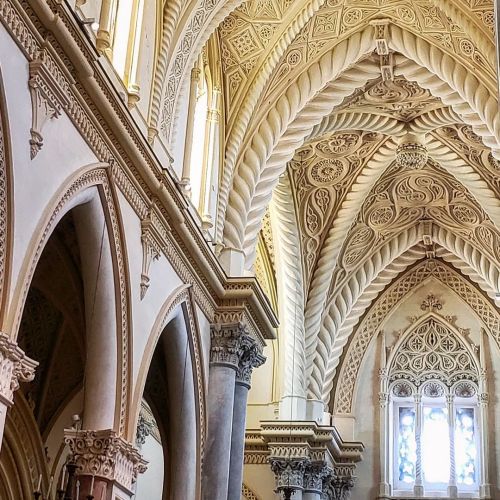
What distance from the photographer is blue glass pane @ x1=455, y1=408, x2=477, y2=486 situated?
62.9ft

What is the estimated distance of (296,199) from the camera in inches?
711

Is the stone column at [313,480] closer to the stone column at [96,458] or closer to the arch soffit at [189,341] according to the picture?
the arch soffit at [189,341]

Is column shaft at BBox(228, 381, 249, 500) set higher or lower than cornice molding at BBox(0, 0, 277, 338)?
lower

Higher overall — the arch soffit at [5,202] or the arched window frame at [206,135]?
the arched window frame at [206,135]

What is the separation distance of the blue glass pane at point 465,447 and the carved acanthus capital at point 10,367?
1298 cm

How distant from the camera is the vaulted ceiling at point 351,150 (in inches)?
543

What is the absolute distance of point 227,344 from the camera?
510 inches

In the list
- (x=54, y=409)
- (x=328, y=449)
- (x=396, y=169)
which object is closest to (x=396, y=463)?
(x=328, y=449)

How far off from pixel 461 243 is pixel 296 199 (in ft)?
11.2

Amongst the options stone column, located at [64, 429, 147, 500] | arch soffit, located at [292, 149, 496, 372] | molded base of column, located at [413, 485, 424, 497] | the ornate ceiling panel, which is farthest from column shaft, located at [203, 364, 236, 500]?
molded base of column, located at [413, 485, 424, 497]

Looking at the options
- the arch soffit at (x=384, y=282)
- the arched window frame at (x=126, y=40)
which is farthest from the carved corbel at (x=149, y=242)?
the arch soffit at (x=384, y=282)

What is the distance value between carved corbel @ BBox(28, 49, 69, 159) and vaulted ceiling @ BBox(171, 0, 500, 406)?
5.39 metres

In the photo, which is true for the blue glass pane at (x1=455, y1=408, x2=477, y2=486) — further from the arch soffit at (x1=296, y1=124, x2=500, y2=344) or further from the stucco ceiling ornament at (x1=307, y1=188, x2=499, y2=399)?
the arch soffit at (x1=296, y1=124, x2=500, y2=344)

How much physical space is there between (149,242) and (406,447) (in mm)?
10320
